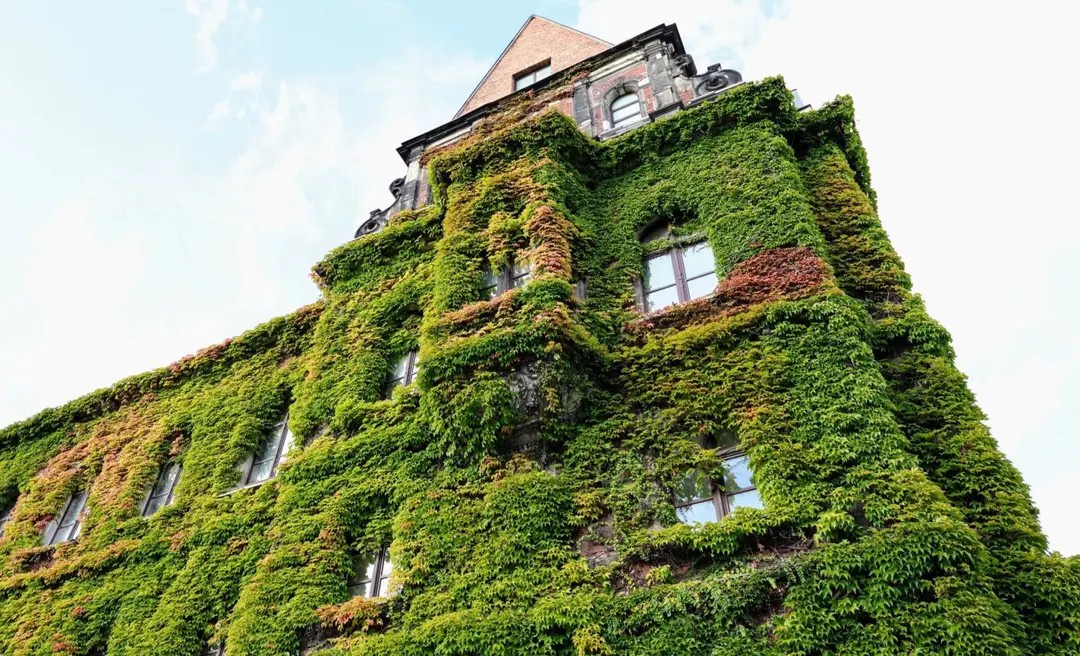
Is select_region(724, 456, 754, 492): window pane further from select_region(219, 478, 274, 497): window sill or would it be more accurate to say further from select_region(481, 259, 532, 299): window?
select_region(219, 478, 274, 497): window sill

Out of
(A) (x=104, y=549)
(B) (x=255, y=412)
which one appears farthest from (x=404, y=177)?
(A) (x=104, y=549)

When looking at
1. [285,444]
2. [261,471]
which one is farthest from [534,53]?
[261,471]

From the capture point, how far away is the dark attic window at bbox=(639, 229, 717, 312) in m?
13.5

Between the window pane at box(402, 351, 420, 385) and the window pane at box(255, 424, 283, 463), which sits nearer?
the window pane at box(402, 351, 420, 385)

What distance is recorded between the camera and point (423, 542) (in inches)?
457

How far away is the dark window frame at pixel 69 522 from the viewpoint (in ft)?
58.1

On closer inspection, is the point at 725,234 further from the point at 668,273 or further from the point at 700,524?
the point at 700,524

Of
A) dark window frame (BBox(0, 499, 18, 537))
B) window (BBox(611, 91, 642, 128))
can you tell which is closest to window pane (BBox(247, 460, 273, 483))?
dark window frame (BBox(0, 499, 18, 537))

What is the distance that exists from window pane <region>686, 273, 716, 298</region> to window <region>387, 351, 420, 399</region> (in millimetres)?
5512

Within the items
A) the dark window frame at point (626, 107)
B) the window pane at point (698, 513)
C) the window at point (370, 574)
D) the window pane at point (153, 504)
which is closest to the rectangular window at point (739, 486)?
the window pane at point (698, 513)

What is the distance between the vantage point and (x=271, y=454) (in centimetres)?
1639

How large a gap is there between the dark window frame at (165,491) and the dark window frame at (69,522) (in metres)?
1.59

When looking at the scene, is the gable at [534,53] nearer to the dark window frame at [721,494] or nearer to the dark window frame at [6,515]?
the dark window frame at [721,494]

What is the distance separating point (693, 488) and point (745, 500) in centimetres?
74
